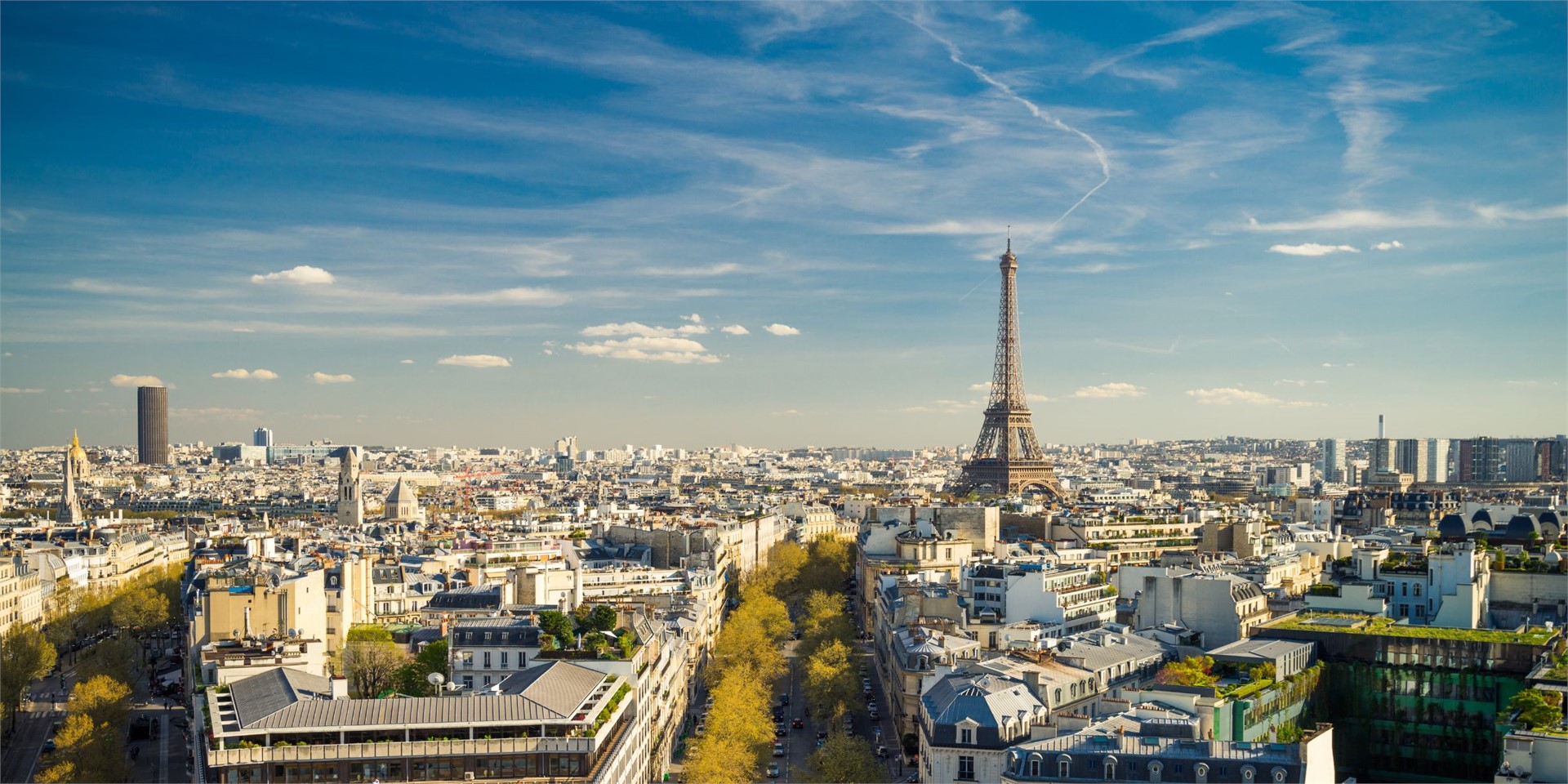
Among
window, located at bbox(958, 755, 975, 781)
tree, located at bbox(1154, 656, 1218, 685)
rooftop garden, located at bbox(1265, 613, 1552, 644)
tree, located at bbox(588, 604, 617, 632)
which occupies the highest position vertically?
tree, located at bbox(588, 604, 617, 632)

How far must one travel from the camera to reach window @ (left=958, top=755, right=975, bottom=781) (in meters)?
36.8

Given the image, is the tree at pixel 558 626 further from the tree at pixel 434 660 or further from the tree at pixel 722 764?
the tree at pixel 722 764

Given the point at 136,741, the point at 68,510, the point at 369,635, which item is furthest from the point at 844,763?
the point at 68,510

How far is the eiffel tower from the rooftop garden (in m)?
78.0

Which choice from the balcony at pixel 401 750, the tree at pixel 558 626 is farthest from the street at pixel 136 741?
the balcony at pixel 401 750

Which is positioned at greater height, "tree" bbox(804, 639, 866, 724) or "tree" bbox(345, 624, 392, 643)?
"tree" bbox(345, 624, 392, 643)

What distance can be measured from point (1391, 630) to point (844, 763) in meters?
18.7

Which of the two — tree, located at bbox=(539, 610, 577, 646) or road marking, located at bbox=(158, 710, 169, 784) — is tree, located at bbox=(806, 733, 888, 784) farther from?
road marking, located at bbox=(158, 710, 169, 784)

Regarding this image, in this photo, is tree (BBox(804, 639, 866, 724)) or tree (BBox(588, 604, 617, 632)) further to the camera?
tree (BBox(804, 639, 866, 724))

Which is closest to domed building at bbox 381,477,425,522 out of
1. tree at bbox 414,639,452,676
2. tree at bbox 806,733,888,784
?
tree at bbox 414,639,452,676

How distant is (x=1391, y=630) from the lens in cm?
4700

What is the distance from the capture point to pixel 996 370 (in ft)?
448

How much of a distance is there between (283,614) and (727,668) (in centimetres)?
1884

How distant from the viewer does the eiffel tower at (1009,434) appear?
431ft
